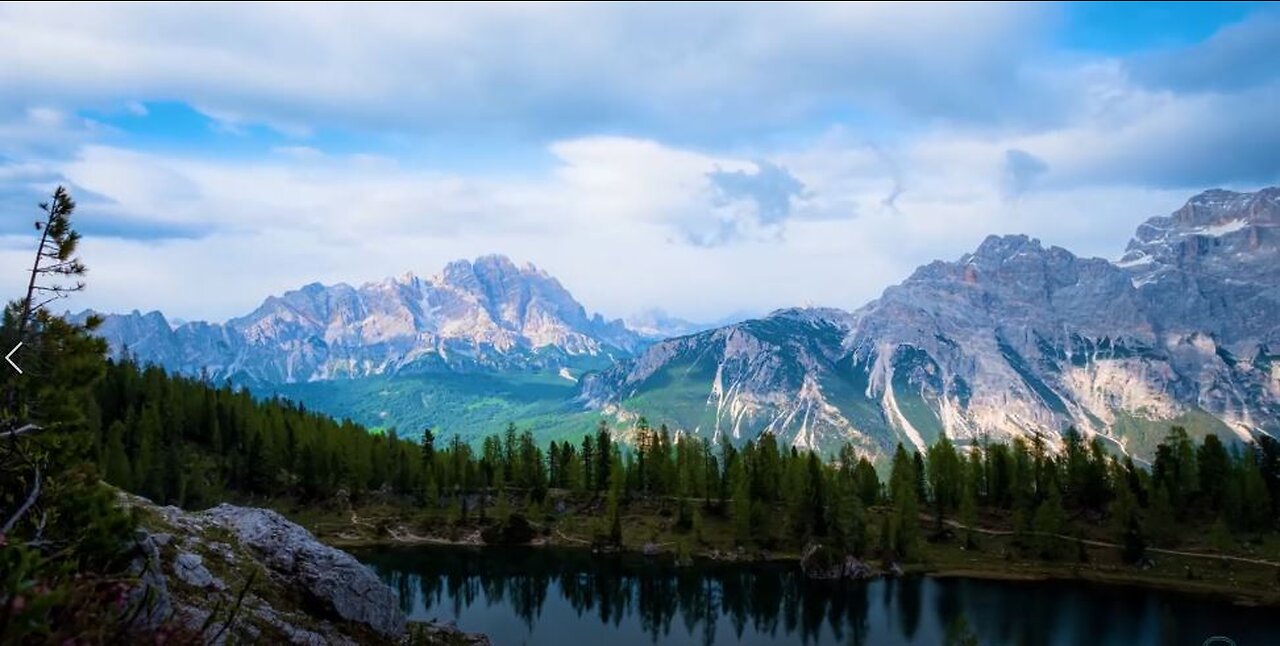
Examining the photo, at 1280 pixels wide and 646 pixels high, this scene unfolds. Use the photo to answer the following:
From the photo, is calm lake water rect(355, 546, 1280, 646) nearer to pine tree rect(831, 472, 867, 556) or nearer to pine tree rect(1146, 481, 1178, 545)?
pine tree rect(831, 472, 867, 556)

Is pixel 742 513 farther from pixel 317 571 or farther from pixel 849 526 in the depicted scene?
pixel 317 571

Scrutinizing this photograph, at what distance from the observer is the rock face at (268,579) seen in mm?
40562

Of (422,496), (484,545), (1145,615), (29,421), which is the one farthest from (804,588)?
(29,421)

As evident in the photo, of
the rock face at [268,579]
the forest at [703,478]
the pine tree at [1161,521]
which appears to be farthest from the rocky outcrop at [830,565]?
the rock face at [268,579]

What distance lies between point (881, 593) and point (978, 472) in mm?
61221

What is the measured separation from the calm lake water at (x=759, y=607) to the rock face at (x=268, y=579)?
Answer: 39.3 metres

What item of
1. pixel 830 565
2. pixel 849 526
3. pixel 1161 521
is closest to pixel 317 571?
pixel 830 565

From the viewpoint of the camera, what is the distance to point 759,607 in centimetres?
11162

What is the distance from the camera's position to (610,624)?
101 metres

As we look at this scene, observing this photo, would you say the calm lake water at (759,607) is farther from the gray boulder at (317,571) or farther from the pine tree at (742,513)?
the gray boulder at (317,571)

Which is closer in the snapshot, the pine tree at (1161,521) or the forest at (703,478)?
the pine tree at (1161,521)

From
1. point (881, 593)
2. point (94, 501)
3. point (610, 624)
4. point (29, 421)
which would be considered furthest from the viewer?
point (881, 593)

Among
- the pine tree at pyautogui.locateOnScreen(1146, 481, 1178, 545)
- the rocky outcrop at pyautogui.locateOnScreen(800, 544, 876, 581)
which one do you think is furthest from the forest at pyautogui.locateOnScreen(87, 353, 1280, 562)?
the rocky outcrop at pyautogui.locateOnScreen(800, 544, 876, 581)

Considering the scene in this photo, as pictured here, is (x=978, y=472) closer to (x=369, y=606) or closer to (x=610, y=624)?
(x=610, y=624)
